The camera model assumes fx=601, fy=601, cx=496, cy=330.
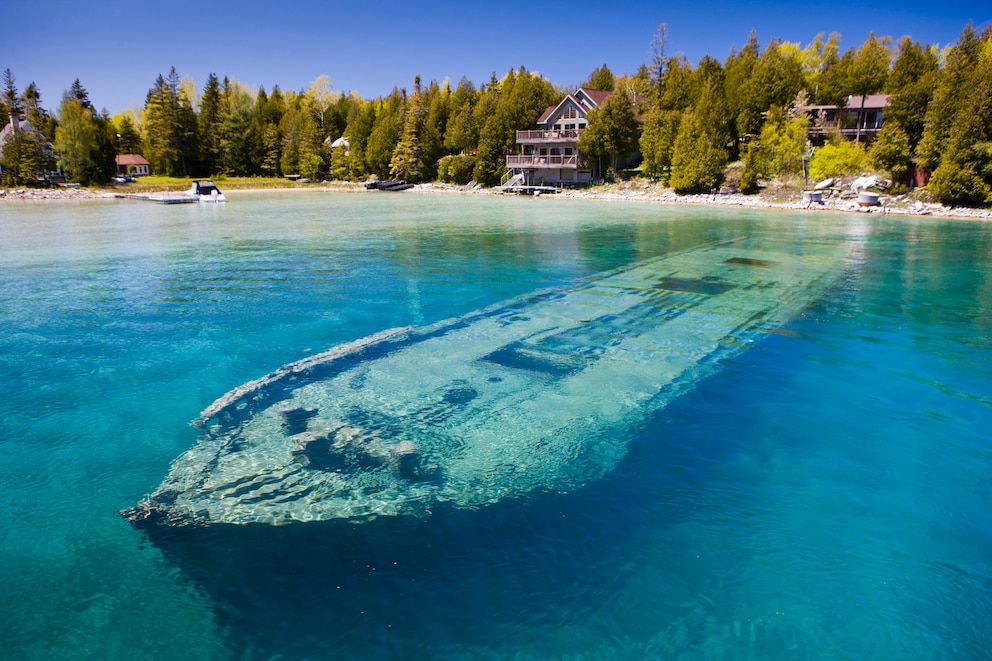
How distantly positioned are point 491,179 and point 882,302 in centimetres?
5575

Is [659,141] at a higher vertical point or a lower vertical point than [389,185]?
higher

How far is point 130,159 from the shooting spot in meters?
76.4

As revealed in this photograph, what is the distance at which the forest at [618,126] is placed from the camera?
1516 inches

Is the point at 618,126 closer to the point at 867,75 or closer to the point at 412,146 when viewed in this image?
the point at 867,75

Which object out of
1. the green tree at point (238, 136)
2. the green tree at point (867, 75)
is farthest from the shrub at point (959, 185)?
the green tree at point (238, 136)

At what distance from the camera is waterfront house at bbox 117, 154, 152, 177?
7616 centimetres

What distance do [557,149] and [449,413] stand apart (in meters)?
60.4

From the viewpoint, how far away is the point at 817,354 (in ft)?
33.0

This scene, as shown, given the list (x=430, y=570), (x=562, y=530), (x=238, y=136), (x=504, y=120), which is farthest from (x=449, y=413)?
(x=238, y=136)

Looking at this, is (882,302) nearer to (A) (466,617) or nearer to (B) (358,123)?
(A) (466,617)

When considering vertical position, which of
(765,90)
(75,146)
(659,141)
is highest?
(765,90)

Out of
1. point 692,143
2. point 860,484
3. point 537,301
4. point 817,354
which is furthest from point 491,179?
point 860,484

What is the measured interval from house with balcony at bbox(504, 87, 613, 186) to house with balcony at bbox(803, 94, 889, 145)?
19958 millimetres

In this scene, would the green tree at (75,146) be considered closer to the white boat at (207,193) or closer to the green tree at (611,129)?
the white boat at (207,193)
